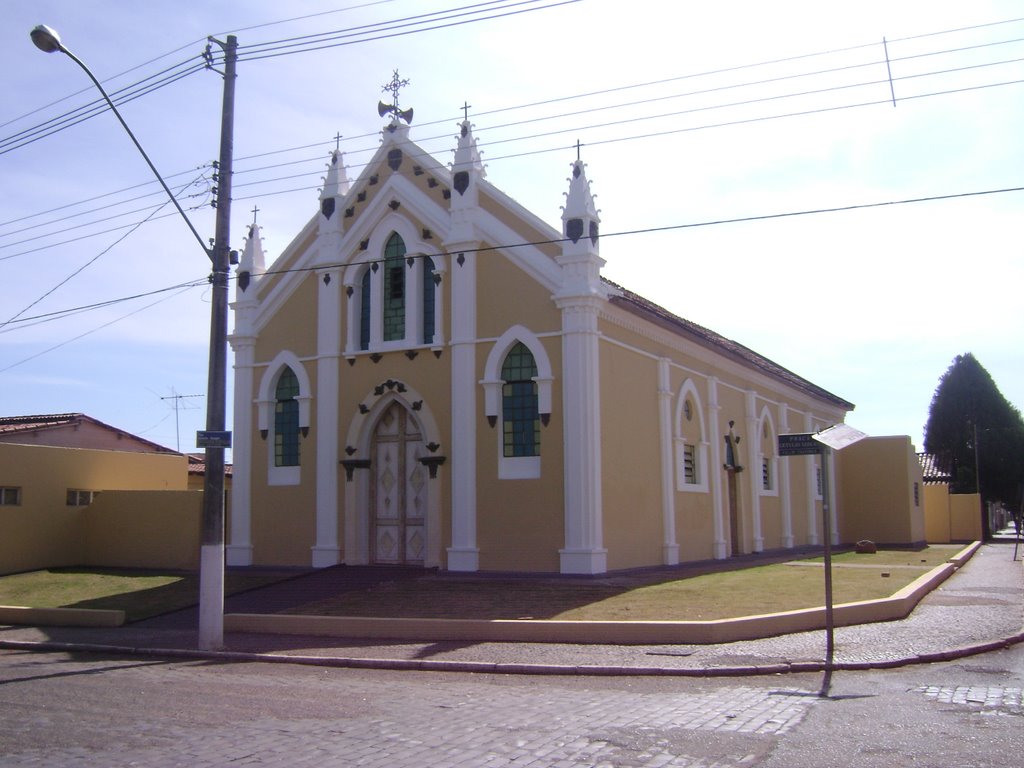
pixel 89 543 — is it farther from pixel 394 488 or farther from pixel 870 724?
pixel 870 724

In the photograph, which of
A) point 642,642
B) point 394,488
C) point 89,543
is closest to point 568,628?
point 642,642

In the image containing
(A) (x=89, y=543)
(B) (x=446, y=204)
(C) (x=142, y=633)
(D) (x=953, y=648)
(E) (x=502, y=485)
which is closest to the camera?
(D) (x=953, y=648)

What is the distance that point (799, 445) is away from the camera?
1284cm

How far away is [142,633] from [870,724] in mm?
12690

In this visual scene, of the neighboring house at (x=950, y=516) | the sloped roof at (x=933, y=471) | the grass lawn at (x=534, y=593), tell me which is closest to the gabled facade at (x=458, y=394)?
the grass lawn at (x=534, y=593)

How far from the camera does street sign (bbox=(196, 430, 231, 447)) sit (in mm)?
15125

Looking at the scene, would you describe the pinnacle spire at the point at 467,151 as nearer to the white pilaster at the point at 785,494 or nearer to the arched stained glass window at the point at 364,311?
the arched stained glass window at the point at 364,311

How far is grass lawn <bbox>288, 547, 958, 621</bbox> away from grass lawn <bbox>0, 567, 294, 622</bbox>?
3429 mm

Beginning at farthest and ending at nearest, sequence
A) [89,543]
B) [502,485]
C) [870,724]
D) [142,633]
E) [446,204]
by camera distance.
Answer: [89,543] → [446,204] → [502,485] → [142,633] → [870,724]

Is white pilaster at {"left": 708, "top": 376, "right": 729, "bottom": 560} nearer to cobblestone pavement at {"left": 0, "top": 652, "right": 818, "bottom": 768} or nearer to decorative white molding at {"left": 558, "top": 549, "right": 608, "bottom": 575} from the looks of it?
decorative white molding at {"left": 558, "top": 549, "right": 608, "bottom": 575}

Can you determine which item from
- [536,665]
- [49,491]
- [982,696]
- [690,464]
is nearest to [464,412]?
[690,464]

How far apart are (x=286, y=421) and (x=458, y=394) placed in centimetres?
523

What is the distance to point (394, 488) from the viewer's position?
22578 mm

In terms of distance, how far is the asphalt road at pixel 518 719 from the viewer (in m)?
7.60
